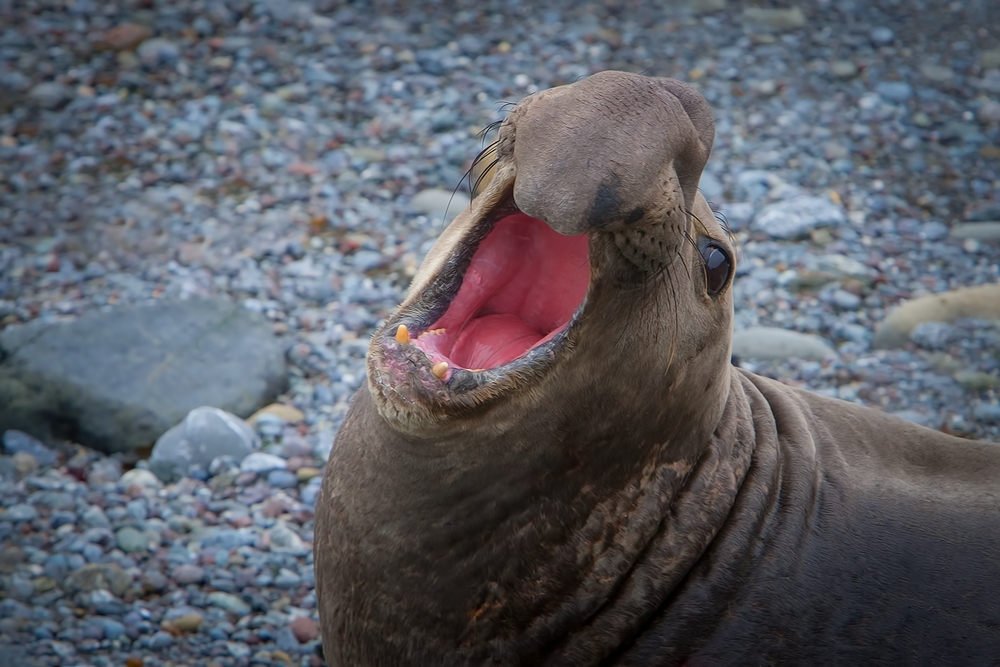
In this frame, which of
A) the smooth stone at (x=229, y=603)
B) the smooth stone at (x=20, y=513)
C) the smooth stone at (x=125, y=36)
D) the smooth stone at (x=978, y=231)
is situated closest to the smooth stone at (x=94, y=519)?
the smooth stone at (x=20, y=513)

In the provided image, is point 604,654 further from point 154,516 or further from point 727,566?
point 154,516

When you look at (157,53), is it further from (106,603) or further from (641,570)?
(641,570)

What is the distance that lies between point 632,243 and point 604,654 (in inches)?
44.0

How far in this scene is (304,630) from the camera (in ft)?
12.5

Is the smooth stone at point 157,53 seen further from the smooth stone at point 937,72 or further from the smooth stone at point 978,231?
the smooth stone at point 937,72

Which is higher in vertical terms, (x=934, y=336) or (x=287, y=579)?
(x=934, y=336)

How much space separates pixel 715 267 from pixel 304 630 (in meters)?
2.17

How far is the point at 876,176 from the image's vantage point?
23.7 ft

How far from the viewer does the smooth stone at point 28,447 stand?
4.46m

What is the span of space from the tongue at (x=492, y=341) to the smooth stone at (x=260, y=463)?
2.06 m

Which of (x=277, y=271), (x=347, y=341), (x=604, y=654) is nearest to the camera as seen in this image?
(x=604, y=654)

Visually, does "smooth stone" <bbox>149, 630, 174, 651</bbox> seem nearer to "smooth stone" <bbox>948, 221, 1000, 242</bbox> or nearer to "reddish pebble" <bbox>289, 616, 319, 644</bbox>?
"reddish pebble" <bbox>289, 616, 319, 644</bbox>

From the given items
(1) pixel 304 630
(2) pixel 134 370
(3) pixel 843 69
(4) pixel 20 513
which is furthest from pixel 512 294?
(3) pixel 843 69

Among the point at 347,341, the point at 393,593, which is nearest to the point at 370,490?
the point at 393,593
